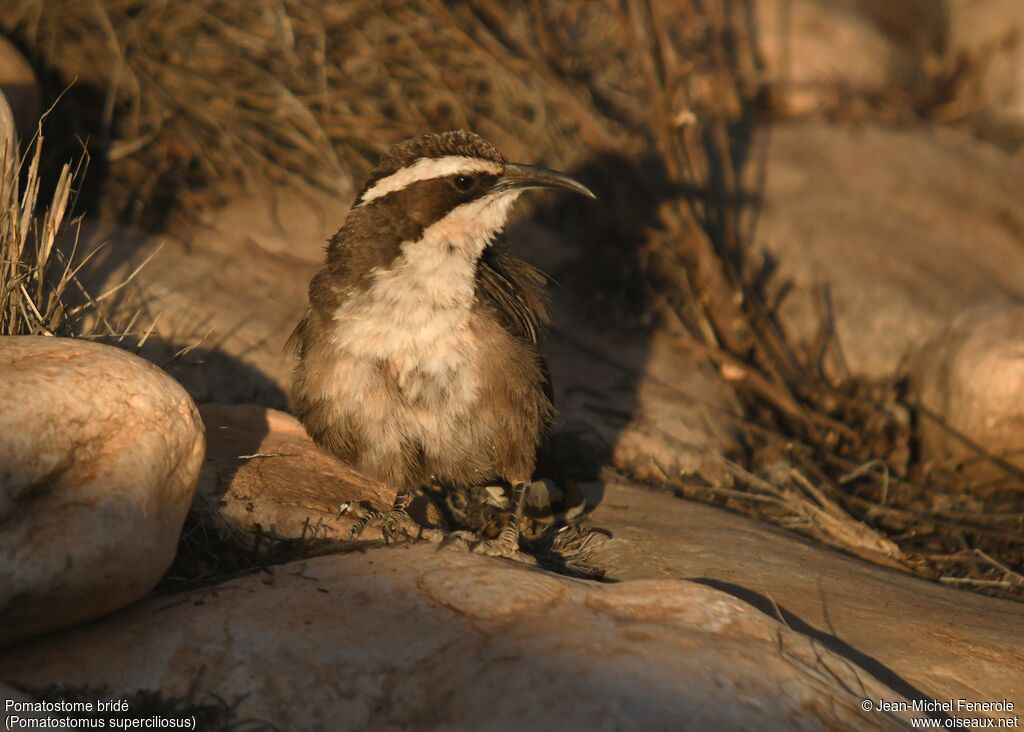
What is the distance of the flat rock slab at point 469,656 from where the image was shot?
2.97 metres

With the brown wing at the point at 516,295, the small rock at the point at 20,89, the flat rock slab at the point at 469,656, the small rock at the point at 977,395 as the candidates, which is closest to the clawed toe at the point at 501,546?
the flat rock slab at the point at 469,656

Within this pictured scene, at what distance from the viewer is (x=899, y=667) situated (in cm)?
353

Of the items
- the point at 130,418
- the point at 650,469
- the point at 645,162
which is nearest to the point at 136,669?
the point at 130,418

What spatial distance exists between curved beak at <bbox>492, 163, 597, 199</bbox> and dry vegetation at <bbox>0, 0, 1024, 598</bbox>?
1.93 m

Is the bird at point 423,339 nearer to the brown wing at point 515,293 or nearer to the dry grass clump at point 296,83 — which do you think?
the brown wing at point 515,293

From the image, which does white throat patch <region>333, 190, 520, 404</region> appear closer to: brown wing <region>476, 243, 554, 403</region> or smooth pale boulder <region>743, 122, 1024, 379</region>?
brown wing <region>476, 243, 554, 403</region>

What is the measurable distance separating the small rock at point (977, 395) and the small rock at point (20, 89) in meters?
5.29

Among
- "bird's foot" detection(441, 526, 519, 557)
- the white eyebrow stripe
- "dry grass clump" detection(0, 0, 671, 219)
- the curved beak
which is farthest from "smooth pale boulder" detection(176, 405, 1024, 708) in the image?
"dry grass clump" detection(0, 0, 671, 219)

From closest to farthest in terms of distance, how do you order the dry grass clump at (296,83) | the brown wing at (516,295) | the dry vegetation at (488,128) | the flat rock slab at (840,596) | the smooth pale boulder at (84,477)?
1. the smooth pale boulder at (84,477)
2. the flat rock slab at (840,596)
3. the brown wing at (516,295)
4. the dry vegetation at (488,128)
5. the dry grass clump at (296,83)

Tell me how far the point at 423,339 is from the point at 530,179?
814 mm

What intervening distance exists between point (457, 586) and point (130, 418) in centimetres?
121

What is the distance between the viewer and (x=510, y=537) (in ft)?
13.8

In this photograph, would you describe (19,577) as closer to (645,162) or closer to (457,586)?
(457,586)

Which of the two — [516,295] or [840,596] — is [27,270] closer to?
[516,295]
